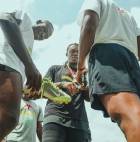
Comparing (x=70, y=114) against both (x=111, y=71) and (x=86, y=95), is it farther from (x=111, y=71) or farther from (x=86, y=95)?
(x=111, y=71)

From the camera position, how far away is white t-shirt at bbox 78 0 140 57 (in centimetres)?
393

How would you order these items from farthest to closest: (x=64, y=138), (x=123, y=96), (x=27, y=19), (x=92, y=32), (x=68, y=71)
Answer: (x=68, y=71) → (x=64, y=138) → (x=27, y=19) → (x=92, y=32) → (x=123, y=96)

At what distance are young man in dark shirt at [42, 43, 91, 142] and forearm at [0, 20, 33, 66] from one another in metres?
1.68

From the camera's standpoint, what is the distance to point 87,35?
3887mm

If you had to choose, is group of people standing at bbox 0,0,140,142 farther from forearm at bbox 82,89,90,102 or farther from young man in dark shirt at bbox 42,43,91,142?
forearm at bbox 82,89,90,102

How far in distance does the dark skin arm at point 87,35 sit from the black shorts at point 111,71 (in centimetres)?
6

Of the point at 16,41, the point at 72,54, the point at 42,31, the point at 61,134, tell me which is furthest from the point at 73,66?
the point at 16,41

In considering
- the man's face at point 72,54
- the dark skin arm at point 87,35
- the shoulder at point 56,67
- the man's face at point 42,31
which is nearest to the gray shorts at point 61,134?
the shoulder at point 56,67

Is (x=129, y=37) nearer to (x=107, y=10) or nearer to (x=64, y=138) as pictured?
(x=107, y=10)

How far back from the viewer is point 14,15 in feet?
13.4

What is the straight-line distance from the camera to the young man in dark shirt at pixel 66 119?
18.6 ft

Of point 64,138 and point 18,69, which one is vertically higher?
point 18,69

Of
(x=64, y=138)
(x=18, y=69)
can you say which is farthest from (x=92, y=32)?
(x=64, y=138)

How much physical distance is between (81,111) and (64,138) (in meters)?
0.46
